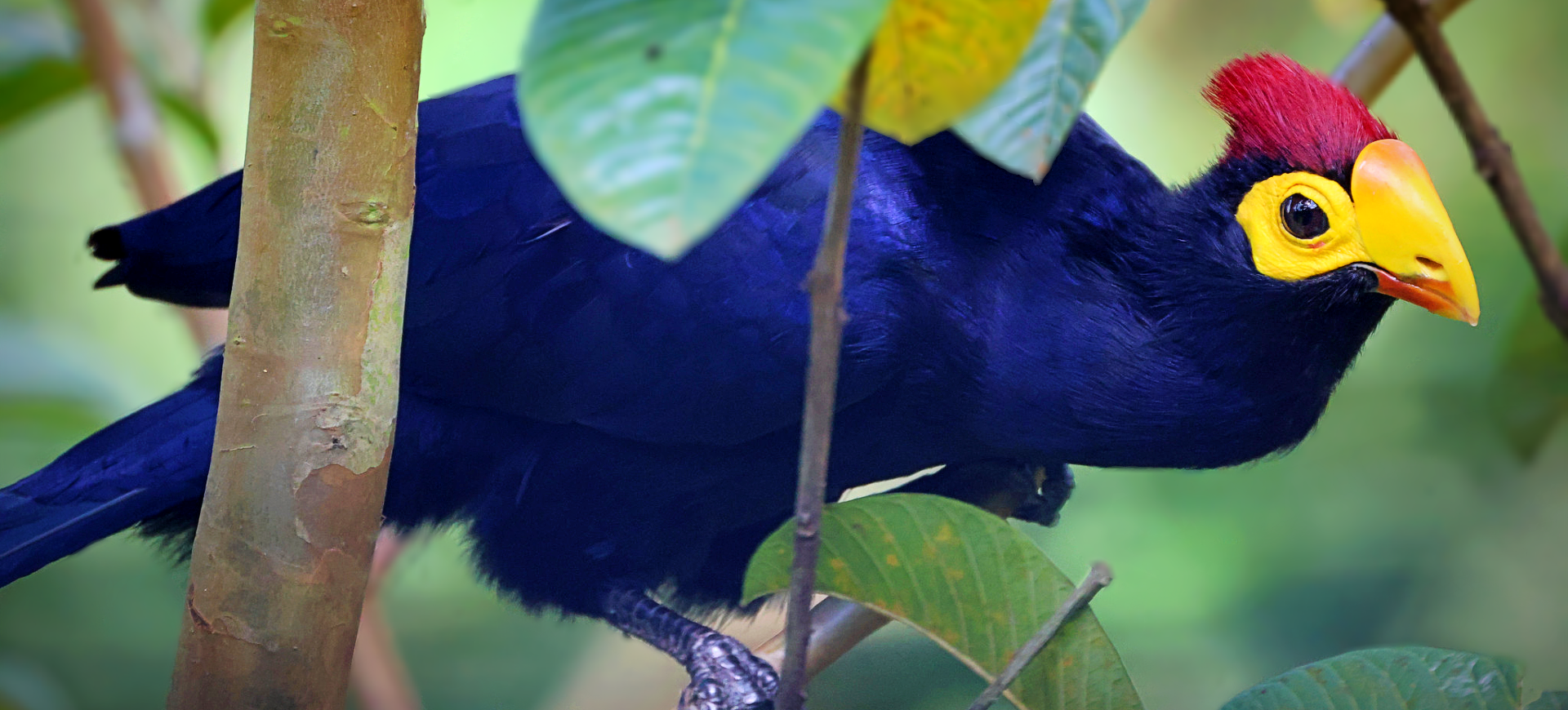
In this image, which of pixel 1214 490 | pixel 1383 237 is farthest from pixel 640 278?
pixel 1214 490

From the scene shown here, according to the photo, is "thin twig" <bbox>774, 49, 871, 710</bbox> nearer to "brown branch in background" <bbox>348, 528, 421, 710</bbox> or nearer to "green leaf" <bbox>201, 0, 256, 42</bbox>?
"brown branch in background" <bbox>348, 528, 421, 710</bbox>

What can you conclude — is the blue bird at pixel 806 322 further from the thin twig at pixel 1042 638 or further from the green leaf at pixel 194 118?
the thin twig at pixel 1042 638

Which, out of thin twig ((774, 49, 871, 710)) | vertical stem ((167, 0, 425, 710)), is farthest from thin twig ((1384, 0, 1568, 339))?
vertical stem ((167, 0, 425, 710))

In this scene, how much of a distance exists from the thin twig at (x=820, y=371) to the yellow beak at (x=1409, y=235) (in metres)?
0.67

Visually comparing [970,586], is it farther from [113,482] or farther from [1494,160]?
[113,482]

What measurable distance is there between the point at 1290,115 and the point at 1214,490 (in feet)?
3.88

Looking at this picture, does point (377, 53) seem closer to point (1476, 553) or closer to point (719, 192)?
point (719, 192)

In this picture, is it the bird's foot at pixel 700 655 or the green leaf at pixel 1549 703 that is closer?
the green leaf at pixel 1549 703

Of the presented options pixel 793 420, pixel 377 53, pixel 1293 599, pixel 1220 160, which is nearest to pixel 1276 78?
pixel 1220 160

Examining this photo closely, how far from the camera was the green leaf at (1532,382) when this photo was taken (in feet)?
4.38

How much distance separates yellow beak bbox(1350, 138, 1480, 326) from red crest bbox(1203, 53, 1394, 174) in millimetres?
26

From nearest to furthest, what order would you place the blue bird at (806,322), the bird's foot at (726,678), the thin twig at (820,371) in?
the thin twig at (820,371)
the blue bird at (806,322)
the bird's foot at (726,678)

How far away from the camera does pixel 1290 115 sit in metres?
1.08

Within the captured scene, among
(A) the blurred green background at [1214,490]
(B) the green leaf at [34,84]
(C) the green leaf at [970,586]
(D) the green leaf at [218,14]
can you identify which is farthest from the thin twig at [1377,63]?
(B) the green leaf at [34,84]
